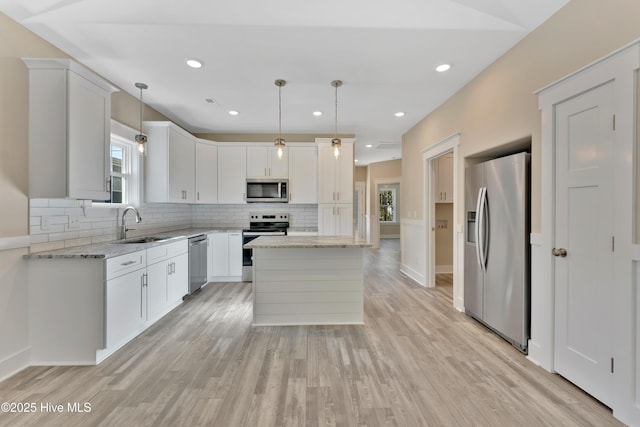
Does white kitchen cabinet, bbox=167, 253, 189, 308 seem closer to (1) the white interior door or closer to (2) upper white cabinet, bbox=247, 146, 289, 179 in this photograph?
(2) upper white cabinet, bbox=247, 146, 289, 179

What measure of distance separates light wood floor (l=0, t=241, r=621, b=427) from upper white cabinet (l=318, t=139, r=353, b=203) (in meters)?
2.57

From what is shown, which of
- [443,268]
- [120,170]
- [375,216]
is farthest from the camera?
[375,216]

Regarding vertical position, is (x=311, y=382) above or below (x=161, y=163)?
below

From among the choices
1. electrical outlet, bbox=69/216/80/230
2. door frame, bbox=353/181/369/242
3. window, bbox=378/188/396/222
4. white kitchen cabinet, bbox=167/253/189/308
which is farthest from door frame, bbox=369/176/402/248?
electrical outlet, bbox=69/216/80/230

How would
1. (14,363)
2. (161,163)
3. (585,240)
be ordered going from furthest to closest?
(161,163) < (14,363) < (585,240)

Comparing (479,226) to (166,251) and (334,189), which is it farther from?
(166,251)

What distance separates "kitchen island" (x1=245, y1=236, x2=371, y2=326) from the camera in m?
3.16

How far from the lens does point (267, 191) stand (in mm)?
5312

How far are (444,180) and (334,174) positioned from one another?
6.78ft

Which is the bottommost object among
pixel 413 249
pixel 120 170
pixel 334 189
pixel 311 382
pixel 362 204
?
pixel 311 382

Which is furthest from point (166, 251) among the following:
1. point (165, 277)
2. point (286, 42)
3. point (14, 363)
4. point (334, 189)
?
point (334, 189)

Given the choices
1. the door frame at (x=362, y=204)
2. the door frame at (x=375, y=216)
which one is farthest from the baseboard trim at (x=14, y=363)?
the door frame at (x=362, y=204)

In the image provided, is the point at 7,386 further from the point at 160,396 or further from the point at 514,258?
the point at 514,258

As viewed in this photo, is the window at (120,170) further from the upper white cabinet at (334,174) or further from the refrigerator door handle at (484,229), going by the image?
the refrigerator door handle at (484,229)
